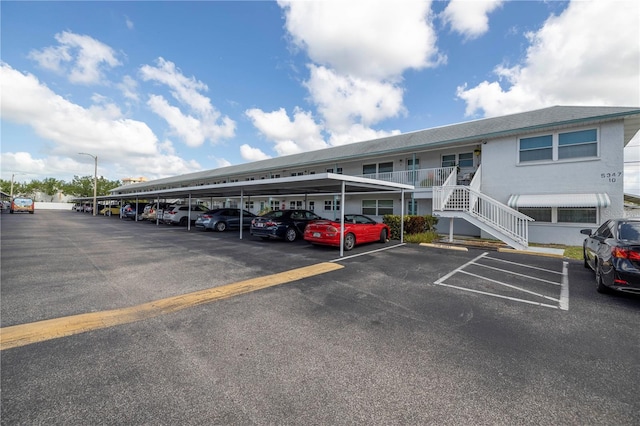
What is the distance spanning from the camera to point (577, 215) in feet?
37.2

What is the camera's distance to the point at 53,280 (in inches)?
217

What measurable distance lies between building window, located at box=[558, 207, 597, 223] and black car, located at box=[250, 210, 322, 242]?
11.3 metres

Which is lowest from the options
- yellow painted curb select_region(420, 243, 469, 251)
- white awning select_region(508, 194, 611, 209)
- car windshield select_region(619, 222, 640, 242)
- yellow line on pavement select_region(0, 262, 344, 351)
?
yellow line on pavement select_region(0, 262, 344, 351)

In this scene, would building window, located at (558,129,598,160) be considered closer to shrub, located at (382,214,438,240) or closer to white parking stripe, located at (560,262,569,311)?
shrub, located at (382,214,438,240)

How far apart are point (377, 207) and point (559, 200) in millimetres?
9513

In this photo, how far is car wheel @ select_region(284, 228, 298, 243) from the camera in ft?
39.8

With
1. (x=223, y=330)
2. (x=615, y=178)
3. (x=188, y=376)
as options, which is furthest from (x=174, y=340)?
(x=615, y=178)

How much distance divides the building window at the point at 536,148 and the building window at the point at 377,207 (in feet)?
24.7

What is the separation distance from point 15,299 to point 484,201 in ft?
46.0

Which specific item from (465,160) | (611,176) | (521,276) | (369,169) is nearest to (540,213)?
(611,176)

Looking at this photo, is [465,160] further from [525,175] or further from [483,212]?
[483,212]

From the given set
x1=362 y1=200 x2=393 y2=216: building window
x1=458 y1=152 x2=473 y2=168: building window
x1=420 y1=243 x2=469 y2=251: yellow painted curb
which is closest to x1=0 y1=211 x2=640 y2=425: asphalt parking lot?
x1=420 y1=243 x2=469 y2=251: yellow painted curb

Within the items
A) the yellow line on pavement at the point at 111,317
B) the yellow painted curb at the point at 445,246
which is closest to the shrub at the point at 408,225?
the yellow painted curb at the point at 445,246

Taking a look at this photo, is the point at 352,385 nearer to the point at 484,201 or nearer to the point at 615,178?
the point at 484,201
